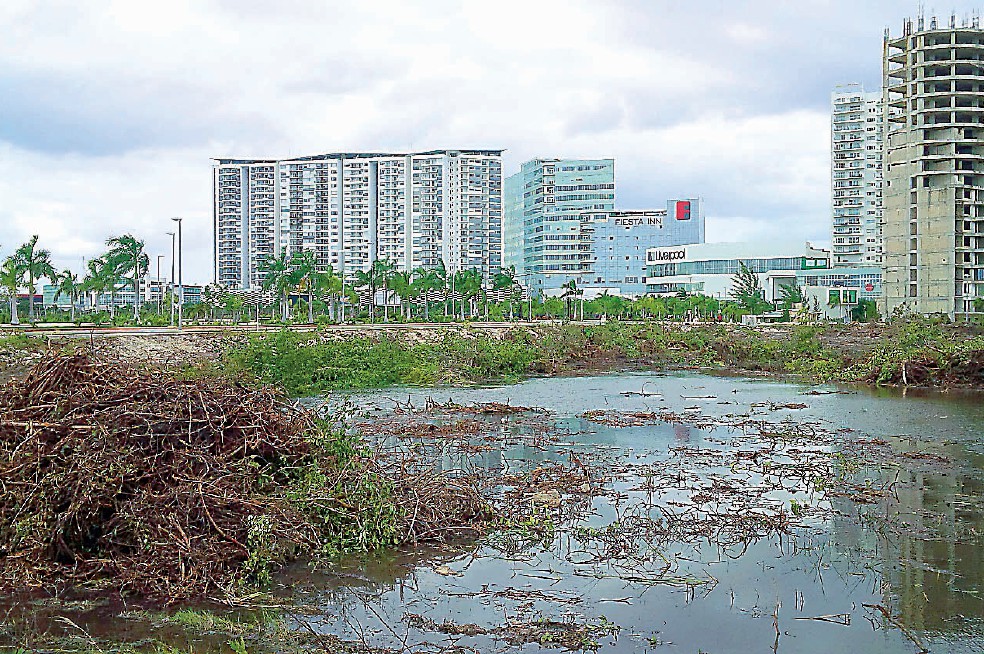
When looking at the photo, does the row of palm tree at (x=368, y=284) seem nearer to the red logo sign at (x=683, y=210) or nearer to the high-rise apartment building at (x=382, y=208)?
the high-rise apartment building at (x=382, y=208)

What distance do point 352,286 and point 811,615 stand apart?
56669mm

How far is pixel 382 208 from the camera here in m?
97.0

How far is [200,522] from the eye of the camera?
6477 mm

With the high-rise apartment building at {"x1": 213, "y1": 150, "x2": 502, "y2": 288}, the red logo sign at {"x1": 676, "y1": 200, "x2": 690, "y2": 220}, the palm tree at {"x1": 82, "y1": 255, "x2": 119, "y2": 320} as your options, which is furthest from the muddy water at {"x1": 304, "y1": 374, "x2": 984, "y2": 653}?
the red logo sign at {"x1": 676, "y1": 200, "x2": 690, "y2": 220}

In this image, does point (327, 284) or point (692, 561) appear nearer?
point (692, 561)

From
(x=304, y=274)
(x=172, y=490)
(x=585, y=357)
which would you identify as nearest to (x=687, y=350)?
(x=585, y=357)

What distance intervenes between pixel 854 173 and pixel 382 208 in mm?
47502

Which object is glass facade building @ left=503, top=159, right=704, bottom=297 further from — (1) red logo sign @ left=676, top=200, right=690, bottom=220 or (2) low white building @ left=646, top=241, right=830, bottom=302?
Result: (2) low white building @ left=646, top=241, right=830, bottom=302

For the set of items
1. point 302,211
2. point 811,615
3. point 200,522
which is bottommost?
point 811,615

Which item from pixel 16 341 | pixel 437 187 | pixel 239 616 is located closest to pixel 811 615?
pixel 239 616

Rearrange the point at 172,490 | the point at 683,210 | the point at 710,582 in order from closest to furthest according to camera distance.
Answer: the point at 172,490 < the point at 710,582 < the point at 683,210

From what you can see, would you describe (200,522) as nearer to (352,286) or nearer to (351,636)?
(351,636)

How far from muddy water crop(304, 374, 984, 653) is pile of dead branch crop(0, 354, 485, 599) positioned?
0.44 meters

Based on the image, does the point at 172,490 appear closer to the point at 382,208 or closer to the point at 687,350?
the point at 687,350
